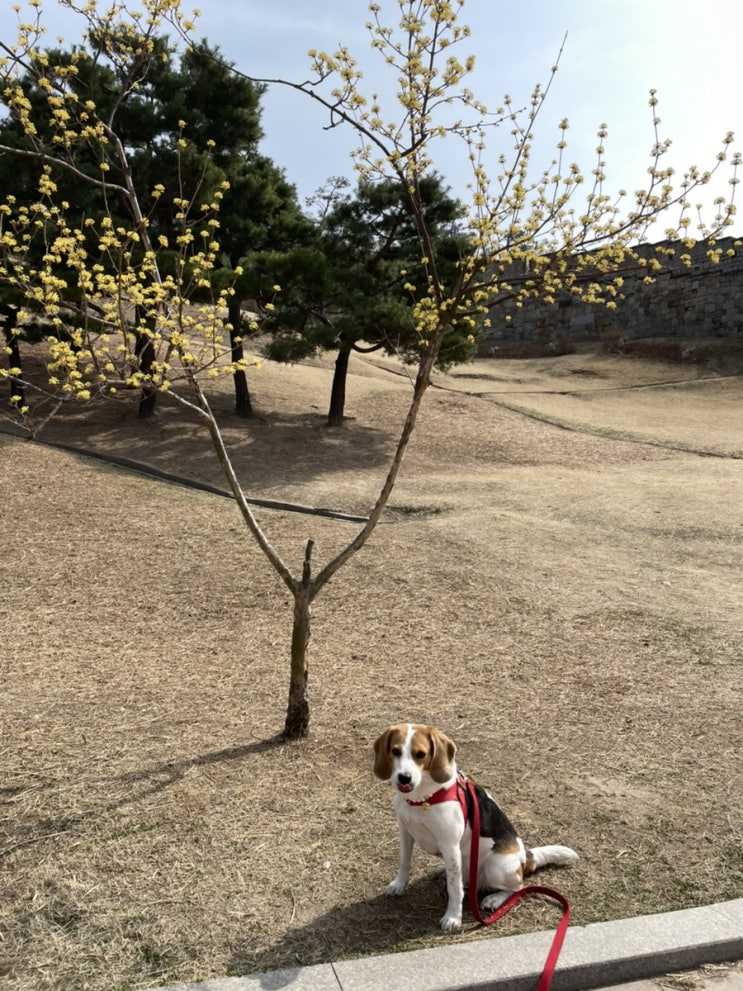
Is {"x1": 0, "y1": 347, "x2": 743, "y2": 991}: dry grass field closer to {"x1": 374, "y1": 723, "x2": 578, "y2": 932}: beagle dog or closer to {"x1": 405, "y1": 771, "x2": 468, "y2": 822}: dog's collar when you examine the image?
{"x1": 374, "y1": 723, "x2": 578, "y2": 932}: beagle dog

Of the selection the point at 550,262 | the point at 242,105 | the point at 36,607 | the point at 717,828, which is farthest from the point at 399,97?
the point at 242,105

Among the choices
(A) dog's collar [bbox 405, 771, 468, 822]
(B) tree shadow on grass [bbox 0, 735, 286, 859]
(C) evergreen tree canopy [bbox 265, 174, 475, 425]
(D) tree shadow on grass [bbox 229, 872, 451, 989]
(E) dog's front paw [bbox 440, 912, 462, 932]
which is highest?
(C) evergreen tree canopy [bbox 265, 174, 475, 425]

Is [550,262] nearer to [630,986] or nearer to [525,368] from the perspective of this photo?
[630,986]

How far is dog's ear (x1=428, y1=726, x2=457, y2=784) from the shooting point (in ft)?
9.80

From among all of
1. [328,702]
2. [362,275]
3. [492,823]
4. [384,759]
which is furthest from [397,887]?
[362,275]

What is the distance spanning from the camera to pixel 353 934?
302cm

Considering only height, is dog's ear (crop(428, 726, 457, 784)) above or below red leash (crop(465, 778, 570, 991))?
above

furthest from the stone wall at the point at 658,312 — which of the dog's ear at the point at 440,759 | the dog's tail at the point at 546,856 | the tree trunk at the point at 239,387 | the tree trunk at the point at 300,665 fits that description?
the dog's ear at the point at 440,759

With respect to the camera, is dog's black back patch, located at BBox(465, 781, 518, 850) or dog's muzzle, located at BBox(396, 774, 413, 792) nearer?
dog's muzzle, located at BBox(396, 774, 413, 792)

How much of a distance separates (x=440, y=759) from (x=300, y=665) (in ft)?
5.35

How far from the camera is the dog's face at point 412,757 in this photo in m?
2.89

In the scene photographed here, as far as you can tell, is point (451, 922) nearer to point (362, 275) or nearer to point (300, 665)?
point (300, 665)

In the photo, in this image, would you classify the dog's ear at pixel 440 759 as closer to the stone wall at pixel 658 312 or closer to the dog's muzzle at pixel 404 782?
the dog's muzzle at pixel 404 782

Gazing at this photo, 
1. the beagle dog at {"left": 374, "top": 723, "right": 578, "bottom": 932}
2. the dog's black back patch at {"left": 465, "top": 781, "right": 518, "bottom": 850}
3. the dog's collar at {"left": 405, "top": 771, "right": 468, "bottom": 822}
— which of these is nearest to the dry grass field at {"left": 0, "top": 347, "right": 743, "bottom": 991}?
the beagle dog at {"left": 374, "top": 723, "right": 578, "bottom": 932}
